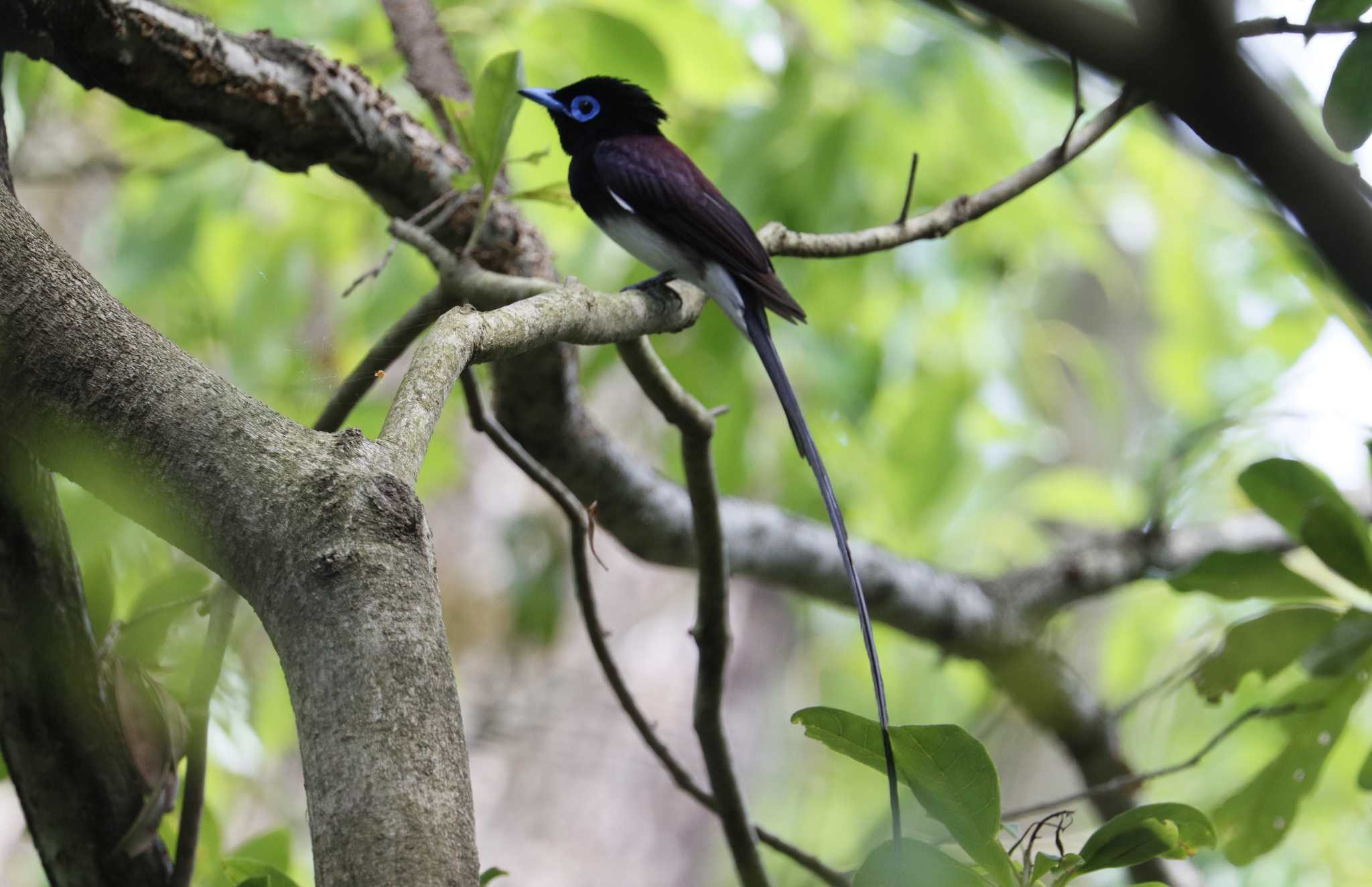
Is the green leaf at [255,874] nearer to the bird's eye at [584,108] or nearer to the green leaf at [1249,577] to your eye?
the green leaf at [1249,577]

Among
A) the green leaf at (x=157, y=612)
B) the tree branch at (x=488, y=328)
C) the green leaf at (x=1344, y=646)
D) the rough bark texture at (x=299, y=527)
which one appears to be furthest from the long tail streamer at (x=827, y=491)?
the green leaf at (x=157, y=612)

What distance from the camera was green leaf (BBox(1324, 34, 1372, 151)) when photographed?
44.6 inches

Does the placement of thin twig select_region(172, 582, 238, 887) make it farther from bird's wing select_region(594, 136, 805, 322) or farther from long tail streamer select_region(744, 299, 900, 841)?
bird's wing select_region(594, 136, 805, 322)

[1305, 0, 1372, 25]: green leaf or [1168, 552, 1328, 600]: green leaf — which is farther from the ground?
[1305, 0, 1372, 25]: green leaf

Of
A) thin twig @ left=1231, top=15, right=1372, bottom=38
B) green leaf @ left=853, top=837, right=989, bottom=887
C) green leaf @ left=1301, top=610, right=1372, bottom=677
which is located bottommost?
green leaf @ left=853, top=837, right=989, bottom=887

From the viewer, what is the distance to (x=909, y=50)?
10.2 feet

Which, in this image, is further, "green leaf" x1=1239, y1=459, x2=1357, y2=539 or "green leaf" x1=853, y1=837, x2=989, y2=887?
"green leaf" x1=1239, y1=459, x2=1357, y2=539

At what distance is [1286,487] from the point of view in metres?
1.77

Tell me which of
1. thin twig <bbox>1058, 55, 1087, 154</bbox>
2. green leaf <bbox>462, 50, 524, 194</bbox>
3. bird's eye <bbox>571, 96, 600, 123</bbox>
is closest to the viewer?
thin twig <bbox>1058, 55, 1087, 154</bbox>

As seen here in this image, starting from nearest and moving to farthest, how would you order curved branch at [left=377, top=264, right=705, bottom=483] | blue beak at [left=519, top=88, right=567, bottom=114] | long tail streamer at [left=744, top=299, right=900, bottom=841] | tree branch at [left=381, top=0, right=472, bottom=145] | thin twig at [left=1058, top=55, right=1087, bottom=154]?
curved branch at [left=377, top=264, right=705, bottom=483]
long tail streamer at [left=744, top=299, right=900, bottom=841]
thin twig at [left=1058, top=55, right=1087, bottom=154]
tree branch at [left=381, top=0, right=472, bottom=145]
blue beak at [left=519, top=88, right=567, bottom=114]

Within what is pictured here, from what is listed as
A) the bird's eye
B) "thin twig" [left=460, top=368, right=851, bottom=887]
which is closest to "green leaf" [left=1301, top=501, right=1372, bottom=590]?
"thin twig" [left=460, top=368, right=851, bottom=887]

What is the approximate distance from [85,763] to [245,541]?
0.70 metres

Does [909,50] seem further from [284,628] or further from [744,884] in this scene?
[284,628]

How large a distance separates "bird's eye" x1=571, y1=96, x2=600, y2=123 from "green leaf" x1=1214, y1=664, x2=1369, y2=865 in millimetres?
1899
